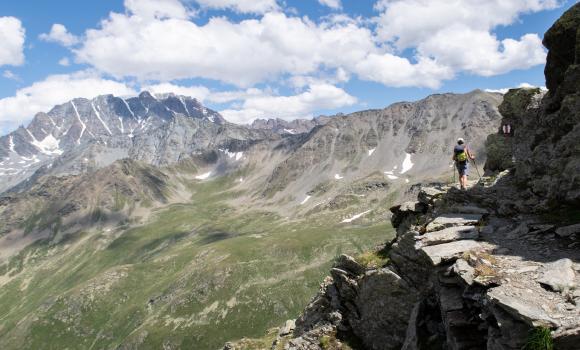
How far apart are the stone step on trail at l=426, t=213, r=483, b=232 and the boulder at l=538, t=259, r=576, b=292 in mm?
7130

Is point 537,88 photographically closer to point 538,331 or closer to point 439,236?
point 439,236

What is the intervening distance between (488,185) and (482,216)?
4236 millimetres

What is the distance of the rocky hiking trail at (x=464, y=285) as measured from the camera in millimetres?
15156

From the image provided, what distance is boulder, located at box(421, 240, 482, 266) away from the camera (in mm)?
20202

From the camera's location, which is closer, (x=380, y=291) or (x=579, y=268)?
(x=579, y=268)

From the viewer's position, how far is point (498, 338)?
15.4 metres

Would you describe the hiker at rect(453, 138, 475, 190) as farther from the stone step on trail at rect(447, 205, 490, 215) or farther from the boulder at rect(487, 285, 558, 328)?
the boulder at rect(487, 285, 558, 328)

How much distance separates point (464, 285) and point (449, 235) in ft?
16.2

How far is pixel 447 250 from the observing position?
20.9 meters

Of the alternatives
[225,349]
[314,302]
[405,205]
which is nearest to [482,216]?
[405,205]

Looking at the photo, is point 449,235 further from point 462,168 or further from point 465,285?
point 462,168

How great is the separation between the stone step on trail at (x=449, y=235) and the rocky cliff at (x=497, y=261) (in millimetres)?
52

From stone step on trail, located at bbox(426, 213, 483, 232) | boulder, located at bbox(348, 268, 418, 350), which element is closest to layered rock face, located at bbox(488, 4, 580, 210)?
stone step on trail, located at bbox(426, 213, 483, 232)

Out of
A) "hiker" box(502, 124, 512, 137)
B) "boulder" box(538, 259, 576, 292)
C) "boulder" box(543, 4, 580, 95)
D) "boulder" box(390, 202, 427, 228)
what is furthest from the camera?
"hiker" box(502, 124, 512, 137)
